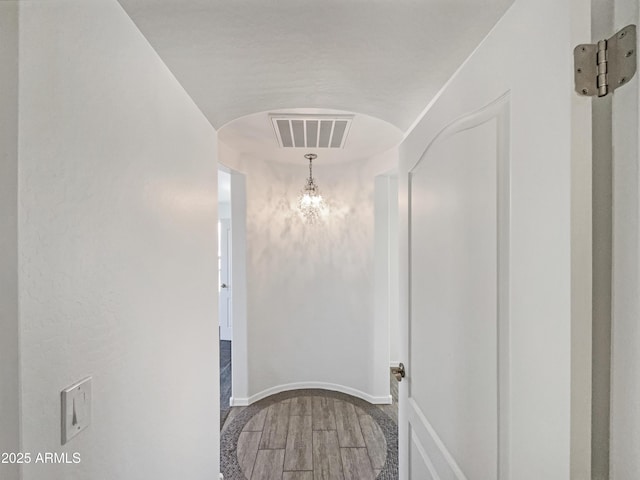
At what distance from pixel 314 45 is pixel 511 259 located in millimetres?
843

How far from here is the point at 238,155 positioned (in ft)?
9.43

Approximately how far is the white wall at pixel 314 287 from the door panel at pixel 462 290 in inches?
75.7

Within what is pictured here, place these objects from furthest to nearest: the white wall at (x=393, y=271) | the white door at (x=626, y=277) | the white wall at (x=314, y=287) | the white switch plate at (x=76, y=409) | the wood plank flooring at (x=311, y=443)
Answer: the white wall at (x=393, y=271) → the white wall at (x=314, y=287) → the wood plank flooring at (x=311, y=443) → the white switch plate at (x=76, y=409) → the white door at (x=626, y=277)

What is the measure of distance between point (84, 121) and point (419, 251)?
1.11 m

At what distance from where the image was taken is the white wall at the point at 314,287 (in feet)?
10.2

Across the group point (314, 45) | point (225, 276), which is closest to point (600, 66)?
point (314, 45)

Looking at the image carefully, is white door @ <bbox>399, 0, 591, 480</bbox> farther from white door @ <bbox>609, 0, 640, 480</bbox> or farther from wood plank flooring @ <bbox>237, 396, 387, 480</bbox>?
wood plank flooring @ <bbox>237, 396, 387, 480</bbox>

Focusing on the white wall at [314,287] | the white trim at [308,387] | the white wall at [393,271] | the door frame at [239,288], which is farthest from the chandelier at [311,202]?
the white trim at [308,387]

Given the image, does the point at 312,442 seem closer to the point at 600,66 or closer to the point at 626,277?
the point at 626,277

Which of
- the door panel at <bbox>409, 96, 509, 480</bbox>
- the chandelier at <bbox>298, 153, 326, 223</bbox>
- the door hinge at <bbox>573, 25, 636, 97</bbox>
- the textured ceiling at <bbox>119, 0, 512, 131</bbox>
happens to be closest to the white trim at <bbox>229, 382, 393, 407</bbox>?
the chandelier at <bbox>298, 153, 326, 223</bbox>

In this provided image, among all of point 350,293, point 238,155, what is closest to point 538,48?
point 238,155

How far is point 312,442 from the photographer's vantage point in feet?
7.91

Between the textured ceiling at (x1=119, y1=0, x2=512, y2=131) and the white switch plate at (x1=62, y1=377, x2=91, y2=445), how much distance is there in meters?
0.92

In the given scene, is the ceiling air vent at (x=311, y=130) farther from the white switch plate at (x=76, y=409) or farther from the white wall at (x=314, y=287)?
the white switch plate at (x=76, y=409)
